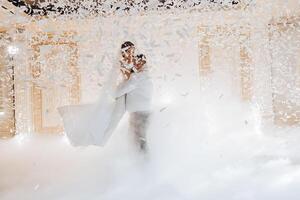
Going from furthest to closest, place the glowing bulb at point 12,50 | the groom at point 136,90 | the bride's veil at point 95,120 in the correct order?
1. the glowing bulb at point 12,50
2. the bride's veil at point 95,120
3. the groom at point 136,90

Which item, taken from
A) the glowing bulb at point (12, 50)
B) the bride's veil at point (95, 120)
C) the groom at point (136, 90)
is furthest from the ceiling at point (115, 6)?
the groom at point (136, 90)

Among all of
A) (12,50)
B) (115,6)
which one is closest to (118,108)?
(115,6)

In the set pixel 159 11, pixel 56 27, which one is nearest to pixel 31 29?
pixel 56 27

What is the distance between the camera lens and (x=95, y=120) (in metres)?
3.29

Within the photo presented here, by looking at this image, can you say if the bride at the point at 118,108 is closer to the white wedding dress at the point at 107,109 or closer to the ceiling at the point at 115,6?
the white wedding dress at the point at 107,109

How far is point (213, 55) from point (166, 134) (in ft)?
14.6

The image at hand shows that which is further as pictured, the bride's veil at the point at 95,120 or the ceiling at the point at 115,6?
the ceiling at the point at 115,6

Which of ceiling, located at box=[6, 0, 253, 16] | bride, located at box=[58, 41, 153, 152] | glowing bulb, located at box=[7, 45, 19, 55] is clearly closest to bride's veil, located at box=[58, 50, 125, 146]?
bride, located at box=[58, 41, 153, 152]

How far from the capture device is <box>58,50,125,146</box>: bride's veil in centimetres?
326

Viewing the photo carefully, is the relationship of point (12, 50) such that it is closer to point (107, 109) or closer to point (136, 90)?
point (107, 109)

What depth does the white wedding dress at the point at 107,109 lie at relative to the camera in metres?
3.15

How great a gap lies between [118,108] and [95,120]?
216 mm

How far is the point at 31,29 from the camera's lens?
8.41 m

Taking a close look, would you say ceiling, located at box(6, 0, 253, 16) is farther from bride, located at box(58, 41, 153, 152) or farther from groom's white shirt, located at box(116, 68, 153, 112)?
groom's white shirt, located at box(116, 68, 153, 112)
